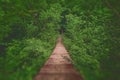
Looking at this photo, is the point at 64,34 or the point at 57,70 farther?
the point at 64,34

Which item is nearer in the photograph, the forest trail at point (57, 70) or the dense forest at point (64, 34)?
the forest trail at point (57, 70)

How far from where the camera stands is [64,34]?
27.5m

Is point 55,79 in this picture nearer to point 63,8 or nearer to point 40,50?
point 40,50

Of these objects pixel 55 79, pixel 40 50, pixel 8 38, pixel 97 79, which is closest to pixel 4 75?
pixel 8 38

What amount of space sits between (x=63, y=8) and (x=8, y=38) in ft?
15.0

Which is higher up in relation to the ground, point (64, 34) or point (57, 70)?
point (57, 70)

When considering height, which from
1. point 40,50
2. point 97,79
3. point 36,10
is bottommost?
point 97,79

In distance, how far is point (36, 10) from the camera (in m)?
28.8

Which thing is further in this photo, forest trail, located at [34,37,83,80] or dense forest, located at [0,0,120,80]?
dense forest, located at [0,0,120,80]

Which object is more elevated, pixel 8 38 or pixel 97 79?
pixel 8 38

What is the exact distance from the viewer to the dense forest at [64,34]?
27.2 metres

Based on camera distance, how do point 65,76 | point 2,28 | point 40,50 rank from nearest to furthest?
1. point 65,76
2. point 40,50
3. point 2,28

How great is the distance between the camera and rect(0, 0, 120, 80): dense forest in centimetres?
2717

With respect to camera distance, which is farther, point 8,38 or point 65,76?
point 8,38
